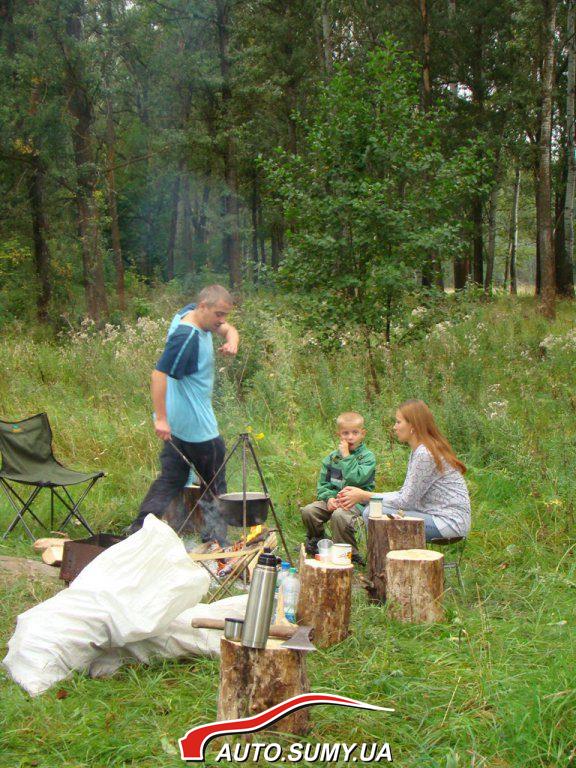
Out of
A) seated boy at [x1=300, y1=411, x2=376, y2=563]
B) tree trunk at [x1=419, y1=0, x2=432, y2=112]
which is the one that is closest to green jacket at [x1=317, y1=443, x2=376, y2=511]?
seated boy at [x1=300, y1=411, x2=376, y2=563]

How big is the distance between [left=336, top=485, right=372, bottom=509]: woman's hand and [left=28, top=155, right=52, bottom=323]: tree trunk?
17.7 m

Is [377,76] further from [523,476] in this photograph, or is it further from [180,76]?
[180,76]

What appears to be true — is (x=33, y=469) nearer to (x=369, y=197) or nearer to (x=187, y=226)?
(x=369, y=197)

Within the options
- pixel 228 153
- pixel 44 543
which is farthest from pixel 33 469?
pixel 228 153

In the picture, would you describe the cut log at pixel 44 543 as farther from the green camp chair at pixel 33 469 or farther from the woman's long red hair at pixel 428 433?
the woman's long red hair at pixel 428 433

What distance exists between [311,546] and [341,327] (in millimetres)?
4204

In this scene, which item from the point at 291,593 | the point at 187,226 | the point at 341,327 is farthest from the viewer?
the point at 187,226

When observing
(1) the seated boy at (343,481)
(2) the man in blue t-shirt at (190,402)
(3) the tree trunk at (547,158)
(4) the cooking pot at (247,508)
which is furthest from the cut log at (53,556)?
(3) the tree trunk at (547,158)

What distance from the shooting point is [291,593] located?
453 cm

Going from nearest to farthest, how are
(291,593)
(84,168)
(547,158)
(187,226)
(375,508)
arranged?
(291,593)
(375,508)
(547,158)
(84,168)
(187,226)

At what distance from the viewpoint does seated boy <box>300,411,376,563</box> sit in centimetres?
524

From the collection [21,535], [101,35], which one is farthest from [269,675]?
[101,35]

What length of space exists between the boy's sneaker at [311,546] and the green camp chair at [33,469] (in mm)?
1560

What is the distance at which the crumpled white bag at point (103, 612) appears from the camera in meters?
3.52
